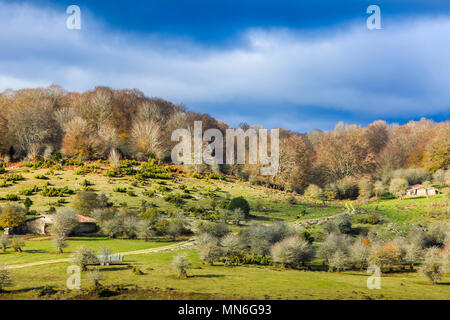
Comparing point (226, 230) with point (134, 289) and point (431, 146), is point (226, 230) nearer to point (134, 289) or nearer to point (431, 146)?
point (134, 289)

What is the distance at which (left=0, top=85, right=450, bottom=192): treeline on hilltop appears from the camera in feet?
221

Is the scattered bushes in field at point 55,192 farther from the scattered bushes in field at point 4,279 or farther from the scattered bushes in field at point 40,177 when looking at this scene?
the scattered bushes in field at point 4,279

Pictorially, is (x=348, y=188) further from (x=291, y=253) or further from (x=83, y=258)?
(x=83, y=258)

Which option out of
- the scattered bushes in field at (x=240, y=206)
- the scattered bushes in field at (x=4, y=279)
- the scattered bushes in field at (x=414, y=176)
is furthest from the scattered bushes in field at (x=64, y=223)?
the scattered bushes in field at (x=414, y=176)

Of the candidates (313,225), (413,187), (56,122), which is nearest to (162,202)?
(313,225)

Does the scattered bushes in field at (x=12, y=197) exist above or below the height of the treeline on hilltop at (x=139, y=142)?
below

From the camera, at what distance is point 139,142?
74.8 m

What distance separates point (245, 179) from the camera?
75.3 meters

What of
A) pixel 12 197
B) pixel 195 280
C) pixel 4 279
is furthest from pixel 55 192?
pixel 195 280

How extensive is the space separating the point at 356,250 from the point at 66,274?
20.4 meters

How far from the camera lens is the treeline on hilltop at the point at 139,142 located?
221 feet

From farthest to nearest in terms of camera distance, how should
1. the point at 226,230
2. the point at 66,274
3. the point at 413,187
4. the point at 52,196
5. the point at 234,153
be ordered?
1. the point at 234,153
2. the point at 413,187
3. the point at 52,196
4. the point at 226,230
5. the point at 66,274

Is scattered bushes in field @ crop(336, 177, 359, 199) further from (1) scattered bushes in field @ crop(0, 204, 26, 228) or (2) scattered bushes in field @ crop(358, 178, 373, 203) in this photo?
(1) scattered bushes in field @ crop(0, 204, 26, 228)

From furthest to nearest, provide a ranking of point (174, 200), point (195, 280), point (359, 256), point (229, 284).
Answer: point (174, 200), point (359, 256), point (195, 280), point (229, 284)
